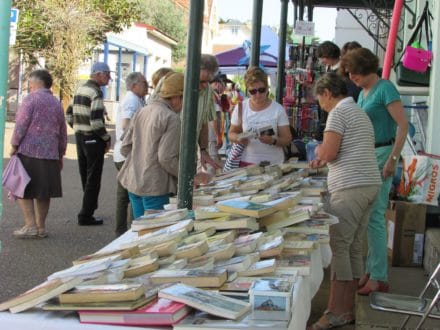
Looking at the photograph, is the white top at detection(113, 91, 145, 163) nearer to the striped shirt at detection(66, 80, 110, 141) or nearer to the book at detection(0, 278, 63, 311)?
the striped shirt at detection(66, 80, 110, 141)

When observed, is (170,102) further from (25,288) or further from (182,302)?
(182,302)

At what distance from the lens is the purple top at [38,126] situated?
654cm

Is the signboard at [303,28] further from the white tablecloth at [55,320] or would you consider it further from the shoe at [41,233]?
the white tablecloth at [55,320]

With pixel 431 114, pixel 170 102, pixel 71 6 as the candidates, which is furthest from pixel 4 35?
pixel 71 6

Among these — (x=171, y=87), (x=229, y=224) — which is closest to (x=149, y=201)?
(x=171, y=87)

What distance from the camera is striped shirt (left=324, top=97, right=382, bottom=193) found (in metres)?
3.96

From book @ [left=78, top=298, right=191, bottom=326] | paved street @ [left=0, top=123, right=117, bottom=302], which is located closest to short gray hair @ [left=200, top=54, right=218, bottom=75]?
paved street @ [left=0, top=123, right=117, bottom=302]

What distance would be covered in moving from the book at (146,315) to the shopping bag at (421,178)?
163 inches

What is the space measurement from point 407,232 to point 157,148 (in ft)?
8.77

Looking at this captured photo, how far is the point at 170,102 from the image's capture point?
177 inches

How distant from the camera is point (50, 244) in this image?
22.2ft

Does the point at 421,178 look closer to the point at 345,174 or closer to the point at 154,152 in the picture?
the point at 345,174

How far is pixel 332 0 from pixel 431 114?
839 cm

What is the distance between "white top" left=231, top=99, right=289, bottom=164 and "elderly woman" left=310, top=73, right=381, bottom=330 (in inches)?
42.3
